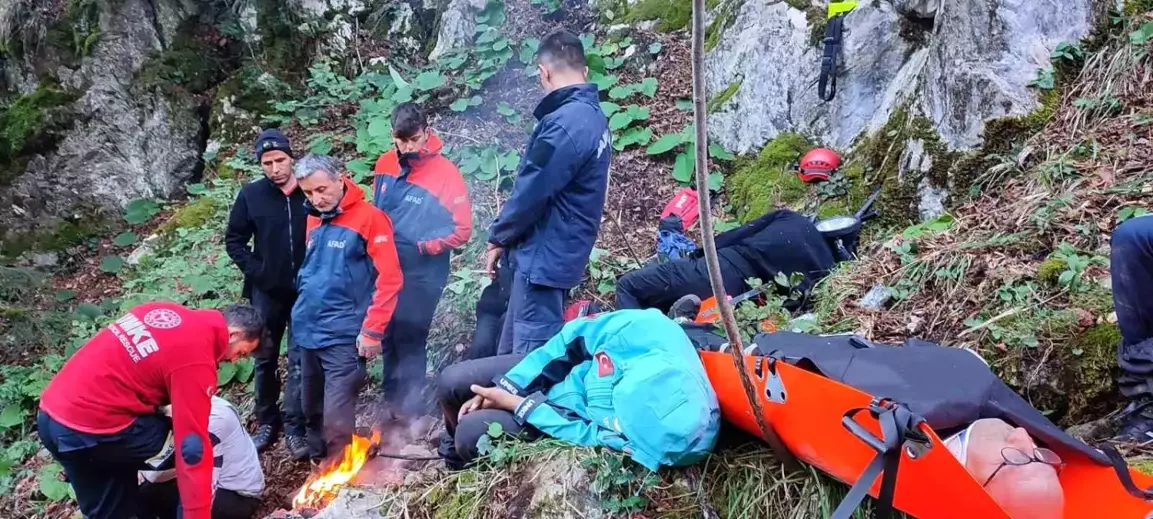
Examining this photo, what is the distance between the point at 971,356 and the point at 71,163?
9756 millimetres

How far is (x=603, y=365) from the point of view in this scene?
9.82ft

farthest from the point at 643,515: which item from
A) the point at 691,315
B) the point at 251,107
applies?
the point at 251,107

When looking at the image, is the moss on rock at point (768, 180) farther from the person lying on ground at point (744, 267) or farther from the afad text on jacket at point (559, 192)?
the afad text on jacket at point (559, 192)

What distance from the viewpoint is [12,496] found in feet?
17.3

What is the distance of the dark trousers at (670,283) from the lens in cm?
484

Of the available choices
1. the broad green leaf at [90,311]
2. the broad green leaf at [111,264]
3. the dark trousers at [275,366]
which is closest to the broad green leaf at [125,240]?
the broad green leaf at [111,264]

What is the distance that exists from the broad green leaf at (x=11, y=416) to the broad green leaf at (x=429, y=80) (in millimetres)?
5113

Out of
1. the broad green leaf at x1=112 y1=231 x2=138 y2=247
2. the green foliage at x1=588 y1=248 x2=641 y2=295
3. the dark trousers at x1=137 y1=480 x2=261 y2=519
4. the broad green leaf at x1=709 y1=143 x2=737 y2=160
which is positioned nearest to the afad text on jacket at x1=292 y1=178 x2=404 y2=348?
the dark trousers at x1=137 y1=480 x2=261 y2=519

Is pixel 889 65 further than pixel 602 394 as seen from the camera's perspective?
Yes

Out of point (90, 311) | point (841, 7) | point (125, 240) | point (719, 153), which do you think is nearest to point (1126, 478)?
point (841, 7)

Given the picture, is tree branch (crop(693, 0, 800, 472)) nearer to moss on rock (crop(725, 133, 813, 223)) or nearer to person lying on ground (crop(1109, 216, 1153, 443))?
person lying on ground (crop(1109, 216, 1153, 443))

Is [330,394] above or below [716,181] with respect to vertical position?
below

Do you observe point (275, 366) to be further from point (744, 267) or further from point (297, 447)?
point (744, 267)

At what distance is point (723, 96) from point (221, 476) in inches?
217
